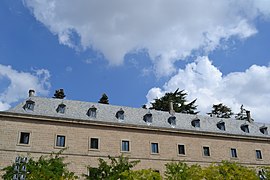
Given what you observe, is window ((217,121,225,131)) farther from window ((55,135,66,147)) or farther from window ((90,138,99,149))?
window ((55,135,66,147))

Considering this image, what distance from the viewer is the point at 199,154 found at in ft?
113

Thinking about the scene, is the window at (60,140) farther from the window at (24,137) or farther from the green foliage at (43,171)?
the green foliage at (43,171)

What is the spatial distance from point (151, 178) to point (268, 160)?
22.1 metres

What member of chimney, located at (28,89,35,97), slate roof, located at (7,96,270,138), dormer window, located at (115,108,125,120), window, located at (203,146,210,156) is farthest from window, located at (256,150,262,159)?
chimney, located at (28,89,35,97)

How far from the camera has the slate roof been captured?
31438mm

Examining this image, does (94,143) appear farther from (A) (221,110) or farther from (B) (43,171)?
(A) (221,110)

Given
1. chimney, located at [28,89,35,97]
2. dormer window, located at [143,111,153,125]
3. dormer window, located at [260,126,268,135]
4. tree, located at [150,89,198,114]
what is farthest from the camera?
tree, located at [150,89,198,114]

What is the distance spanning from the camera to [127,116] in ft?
113

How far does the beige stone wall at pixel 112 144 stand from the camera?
2866 cm

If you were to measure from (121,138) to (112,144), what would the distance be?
3.66 feet

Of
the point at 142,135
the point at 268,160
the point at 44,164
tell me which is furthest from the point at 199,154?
the point at 44,164

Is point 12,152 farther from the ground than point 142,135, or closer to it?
closer to it

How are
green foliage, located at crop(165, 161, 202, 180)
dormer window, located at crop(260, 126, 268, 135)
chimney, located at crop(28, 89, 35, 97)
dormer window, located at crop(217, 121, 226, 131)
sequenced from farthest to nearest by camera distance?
dormer window, located at crop(260, 126, 268, 135), dormer window, located at crop(217, 121, 226, 131), chimney, located at crop(28, 89, 35, 97), green foliage, located at crop(165, 161, 202, 180)

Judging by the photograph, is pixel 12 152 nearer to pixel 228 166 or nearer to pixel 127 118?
pixel 127 118
